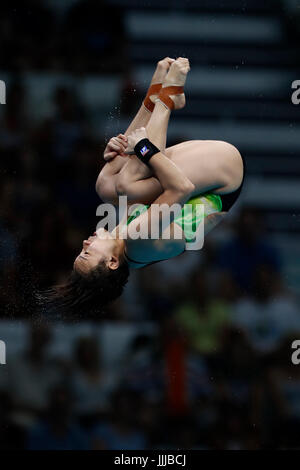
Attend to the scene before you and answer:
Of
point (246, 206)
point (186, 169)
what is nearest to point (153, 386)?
point (246, 206)

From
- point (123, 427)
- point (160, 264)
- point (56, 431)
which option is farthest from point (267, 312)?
point (56, 431)

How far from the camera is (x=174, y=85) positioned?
3.24 meters

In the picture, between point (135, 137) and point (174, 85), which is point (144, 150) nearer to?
point (135, 137)

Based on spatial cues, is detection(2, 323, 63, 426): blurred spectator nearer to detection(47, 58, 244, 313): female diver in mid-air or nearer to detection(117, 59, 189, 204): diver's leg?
detection(47, 58, 244, 313): female diver in mid-air

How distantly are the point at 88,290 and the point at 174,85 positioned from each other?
0.84m

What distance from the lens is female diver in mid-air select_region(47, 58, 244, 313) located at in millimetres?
3123

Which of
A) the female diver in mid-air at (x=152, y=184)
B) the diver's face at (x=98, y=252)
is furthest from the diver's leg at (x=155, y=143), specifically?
the diver's face at (x=98, y=252)

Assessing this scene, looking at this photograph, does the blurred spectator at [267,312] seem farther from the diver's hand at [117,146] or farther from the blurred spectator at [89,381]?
the diver's hand at [117,146]

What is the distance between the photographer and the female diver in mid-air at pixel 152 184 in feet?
10.2

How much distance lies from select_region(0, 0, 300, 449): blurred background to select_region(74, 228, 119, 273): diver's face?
0.86 m

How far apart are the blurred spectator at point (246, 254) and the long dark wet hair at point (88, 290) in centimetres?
176

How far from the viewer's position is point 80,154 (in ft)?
17.3
